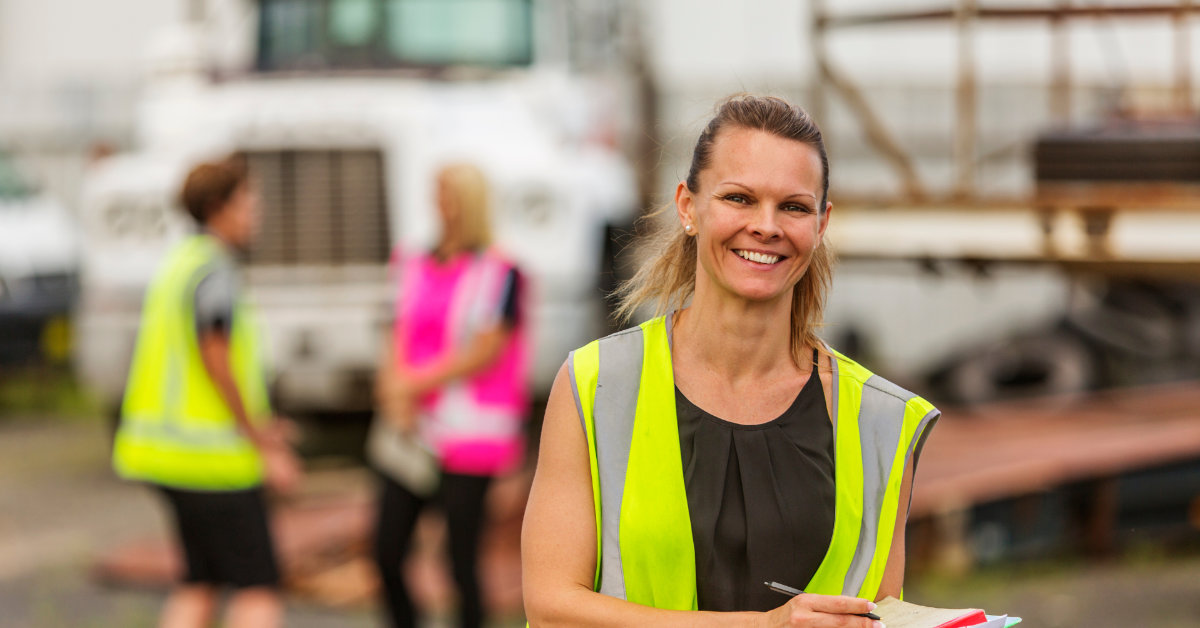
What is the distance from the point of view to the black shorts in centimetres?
446

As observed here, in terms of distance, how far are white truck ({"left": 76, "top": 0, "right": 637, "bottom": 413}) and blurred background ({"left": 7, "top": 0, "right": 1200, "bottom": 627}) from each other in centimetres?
2

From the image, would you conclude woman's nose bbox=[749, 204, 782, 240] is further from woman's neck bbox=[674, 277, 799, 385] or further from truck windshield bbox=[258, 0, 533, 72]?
truck windshield bbox=[258, 0, 533, 72]

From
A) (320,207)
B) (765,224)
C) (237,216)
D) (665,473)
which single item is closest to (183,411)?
(237,216)

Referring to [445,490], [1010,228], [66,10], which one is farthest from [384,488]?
[66,10]

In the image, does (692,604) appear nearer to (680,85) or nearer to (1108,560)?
(1108,560)

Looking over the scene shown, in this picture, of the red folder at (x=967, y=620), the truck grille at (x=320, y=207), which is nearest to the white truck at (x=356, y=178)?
the truck grille at (x=320, y=207)

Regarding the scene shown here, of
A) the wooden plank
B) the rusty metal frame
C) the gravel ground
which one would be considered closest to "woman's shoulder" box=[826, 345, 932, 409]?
the rusty metal frame

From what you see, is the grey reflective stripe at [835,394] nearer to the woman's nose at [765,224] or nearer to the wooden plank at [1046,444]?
the woman's nose at [765,224]

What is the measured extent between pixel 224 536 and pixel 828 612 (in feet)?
9.97

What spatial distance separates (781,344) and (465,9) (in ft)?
24.7

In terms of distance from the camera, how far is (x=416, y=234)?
848 cm

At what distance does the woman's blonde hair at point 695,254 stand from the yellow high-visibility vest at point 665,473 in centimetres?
15

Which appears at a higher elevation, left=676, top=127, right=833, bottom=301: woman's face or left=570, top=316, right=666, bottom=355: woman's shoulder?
left=676, top=127, right=833, bottom=301: woman's face

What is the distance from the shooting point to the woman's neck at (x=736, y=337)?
2.11m
